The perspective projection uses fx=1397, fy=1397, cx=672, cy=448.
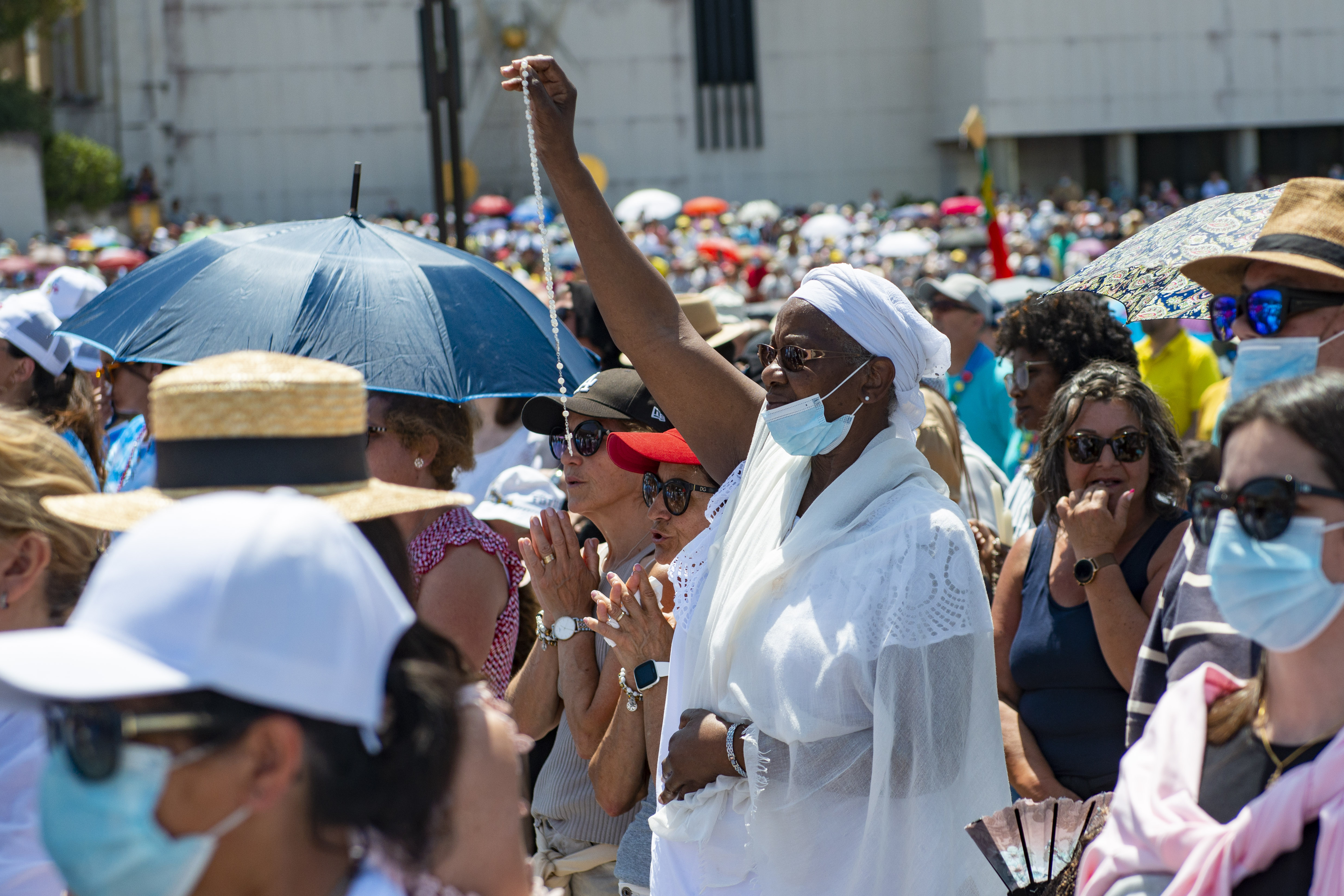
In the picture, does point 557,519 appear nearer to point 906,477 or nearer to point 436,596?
point 436,596

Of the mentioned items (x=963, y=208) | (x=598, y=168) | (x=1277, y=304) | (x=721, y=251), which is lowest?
(x=1277, y=304)

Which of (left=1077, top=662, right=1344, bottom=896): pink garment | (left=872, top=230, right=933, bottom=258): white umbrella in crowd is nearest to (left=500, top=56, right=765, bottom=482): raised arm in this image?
(left=1077, top=662, right=1344, bottom=896): pink garment

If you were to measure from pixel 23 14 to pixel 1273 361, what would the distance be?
36.0 metres

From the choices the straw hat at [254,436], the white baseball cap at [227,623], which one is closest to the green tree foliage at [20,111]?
the straw hat at [254,436]

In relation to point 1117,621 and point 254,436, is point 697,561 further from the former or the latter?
point 254,436

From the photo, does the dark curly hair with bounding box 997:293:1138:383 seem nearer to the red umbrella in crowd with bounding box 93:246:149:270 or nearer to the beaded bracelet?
the beaded bracelet

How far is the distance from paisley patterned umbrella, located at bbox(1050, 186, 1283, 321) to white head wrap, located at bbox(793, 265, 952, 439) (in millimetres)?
606

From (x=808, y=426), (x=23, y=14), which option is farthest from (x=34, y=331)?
(x=23, y=14)

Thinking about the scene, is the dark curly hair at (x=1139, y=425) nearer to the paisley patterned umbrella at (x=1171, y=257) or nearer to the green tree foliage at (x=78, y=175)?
the paisley patterned umbrella at (x=1171, y=257)

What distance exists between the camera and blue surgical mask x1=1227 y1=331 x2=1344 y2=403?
7.82ft

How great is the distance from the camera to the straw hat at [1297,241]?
2455 mm

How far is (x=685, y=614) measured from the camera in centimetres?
300

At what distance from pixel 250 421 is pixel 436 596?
1304 millimetres

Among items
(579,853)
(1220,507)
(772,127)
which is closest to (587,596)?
(579,853)
